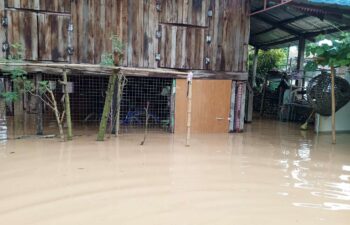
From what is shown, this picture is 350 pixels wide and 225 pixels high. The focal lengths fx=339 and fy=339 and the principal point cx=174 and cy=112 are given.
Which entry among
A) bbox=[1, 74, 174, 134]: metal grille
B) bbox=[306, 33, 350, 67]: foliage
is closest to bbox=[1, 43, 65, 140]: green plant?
bbox=[1, 74, 174, 134]: metal grille

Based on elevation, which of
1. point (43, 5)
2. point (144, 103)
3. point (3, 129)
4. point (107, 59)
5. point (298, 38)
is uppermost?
point (298, 38)

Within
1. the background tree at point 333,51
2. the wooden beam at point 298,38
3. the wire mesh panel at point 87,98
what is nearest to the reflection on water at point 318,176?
the background tree at point 333,51

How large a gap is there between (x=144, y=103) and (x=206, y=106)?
2.75 m

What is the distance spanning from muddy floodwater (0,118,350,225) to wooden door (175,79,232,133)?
155 cm

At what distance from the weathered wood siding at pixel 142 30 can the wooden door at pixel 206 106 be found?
528mm

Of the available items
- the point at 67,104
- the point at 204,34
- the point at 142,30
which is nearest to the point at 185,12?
the point at 204,34

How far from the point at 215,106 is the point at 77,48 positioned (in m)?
4.23

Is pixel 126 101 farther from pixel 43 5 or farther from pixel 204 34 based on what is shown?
pixel 43 5

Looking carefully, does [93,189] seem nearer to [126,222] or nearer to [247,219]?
[126,222]

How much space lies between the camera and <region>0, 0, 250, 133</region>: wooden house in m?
8.62

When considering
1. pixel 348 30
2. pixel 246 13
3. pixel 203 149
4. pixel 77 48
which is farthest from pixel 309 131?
pixel 77 48

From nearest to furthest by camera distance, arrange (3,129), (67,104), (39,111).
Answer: (67,104) → (39,111) → (3,129)

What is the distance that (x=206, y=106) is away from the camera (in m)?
10.0

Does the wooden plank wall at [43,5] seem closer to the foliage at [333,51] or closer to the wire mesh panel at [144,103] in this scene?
the wire mesh panel at [144,103]
